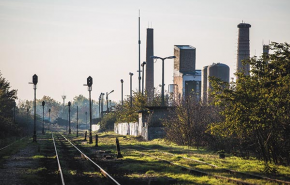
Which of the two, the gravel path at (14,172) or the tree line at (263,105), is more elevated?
the tree line at (263,105)

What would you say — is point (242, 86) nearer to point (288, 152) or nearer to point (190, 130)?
point (288, 152)

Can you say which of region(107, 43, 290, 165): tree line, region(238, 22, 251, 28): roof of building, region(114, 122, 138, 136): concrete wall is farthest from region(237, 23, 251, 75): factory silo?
region(107, 43, 290, 165): tree line

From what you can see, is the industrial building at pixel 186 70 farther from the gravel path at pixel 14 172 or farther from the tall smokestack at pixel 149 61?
the gravel path at pixel 14 172

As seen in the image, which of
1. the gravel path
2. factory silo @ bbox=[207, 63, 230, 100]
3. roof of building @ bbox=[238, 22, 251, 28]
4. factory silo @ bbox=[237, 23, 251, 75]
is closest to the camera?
the gravel path

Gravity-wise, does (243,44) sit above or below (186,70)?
above

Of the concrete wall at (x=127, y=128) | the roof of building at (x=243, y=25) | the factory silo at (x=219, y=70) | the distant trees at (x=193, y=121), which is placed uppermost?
the roof of building at (x=243, y=25)

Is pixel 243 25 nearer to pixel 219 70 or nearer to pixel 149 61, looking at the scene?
pixel 219 70

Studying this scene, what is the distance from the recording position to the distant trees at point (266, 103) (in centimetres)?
2062

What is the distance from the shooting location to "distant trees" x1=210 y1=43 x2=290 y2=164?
2062 cm

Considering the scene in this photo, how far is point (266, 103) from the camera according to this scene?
68.5 feet

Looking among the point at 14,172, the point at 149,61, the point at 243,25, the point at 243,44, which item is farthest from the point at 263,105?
the point at 243,25

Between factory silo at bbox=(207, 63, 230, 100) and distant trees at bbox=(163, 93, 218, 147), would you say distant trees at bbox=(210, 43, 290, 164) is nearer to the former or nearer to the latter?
distant trees at bbox=(163, 93, 218, 147)

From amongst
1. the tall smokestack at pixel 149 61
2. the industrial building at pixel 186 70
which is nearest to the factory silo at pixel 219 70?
the industrial building at pixel 186 70

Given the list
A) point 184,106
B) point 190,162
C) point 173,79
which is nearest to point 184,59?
point 173,79
